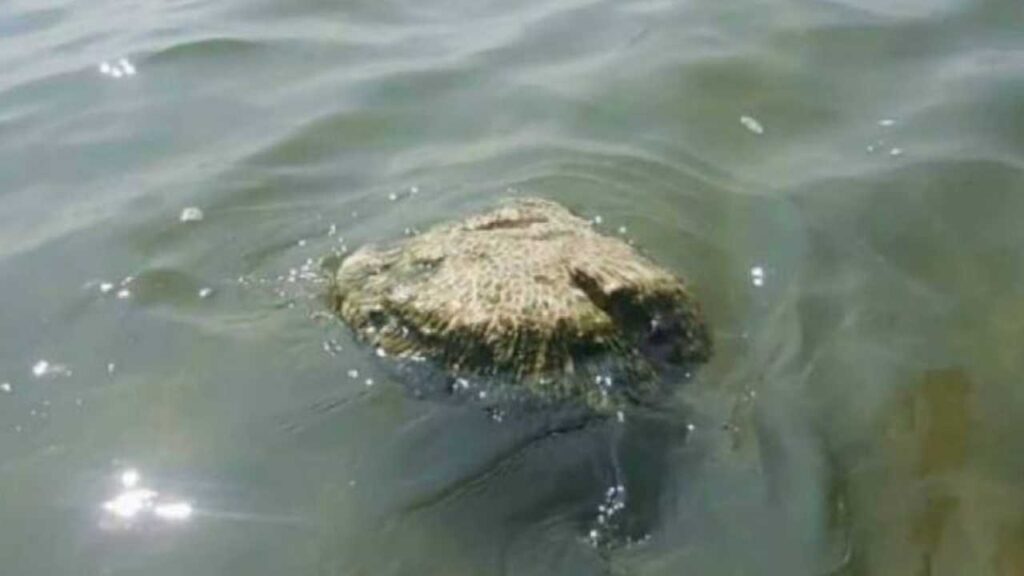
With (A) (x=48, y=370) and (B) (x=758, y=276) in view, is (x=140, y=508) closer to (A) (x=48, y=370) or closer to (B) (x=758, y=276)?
(A) (x=48, y=370)

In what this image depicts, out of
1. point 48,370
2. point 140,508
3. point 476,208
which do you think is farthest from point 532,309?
point 48,370

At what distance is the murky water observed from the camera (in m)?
5.27

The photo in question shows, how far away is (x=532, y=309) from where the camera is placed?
18.4 ft

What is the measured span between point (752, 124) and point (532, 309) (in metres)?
3.19

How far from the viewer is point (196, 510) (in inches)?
212

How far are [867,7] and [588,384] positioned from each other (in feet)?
17.1

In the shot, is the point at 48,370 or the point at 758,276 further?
the point at 758,276

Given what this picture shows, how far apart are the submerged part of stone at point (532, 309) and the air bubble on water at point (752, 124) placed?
6.88 ft

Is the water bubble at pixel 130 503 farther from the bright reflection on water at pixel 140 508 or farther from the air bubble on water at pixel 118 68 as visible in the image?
the air bubble on water at pixel 118 68

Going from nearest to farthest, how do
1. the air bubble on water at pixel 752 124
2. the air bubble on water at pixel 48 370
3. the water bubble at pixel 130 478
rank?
the water bubble at pixel 130 478, the air bubble on water at pixel 48 370, the air bubble on water at pixel 752 124

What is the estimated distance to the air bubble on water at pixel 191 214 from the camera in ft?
24.8

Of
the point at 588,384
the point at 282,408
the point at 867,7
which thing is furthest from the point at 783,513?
the point at 867,7

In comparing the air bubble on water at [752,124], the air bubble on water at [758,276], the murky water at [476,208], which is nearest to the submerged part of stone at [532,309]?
the murky water at [476,208]

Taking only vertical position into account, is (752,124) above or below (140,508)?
below
